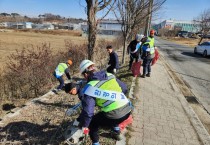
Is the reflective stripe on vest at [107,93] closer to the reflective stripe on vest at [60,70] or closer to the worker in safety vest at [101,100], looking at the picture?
the worker in safety vest at [101,100]

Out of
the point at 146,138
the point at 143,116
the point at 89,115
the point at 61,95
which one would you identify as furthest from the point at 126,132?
the point at 61,95

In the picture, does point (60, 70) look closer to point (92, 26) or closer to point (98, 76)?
point (92, 26)

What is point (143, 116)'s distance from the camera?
605cm

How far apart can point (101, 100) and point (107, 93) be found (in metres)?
0.14

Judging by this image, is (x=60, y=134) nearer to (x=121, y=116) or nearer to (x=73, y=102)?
(x=121, y=116)

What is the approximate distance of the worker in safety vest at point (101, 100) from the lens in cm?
337

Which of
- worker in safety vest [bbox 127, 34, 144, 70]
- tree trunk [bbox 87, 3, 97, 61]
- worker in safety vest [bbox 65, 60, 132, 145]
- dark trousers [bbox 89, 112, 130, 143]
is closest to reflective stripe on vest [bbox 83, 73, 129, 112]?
worker in safety vest [bbox 65, 60, 132, 145]

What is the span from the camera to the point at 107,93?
3432mm

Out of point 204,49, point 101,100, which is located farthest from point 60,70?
point 204,49

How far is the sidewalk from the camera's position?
495 cm

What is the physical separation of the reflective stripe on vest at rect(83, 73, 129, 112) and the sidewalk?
141 cm

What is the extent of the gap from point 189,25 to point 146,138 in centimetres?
15922

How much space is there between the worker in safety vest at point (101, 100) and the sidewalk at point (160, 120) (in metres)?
1.22

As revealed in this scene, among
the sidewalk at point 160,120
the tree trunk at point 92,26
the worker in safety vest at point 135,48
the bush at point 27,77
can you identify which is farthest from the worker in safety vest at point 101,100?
the worker in safety vest at point 135,48
